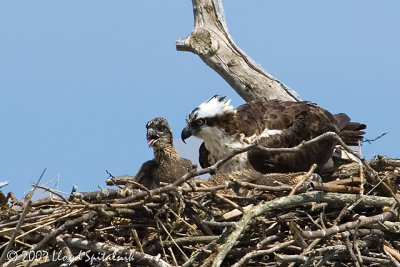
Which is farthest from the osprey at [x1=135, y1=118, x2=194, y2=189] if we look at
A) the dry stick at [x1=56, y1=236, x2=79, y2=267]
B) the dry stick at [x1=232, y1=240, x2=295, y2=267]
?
the dry stick at [x1=232, y1=240, x2=295, y2=267]

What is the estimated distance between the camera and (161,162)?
810 cm

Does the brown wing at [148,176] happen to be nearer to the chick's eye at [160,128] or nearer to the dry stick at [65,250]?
the chick's eye at [160,128]

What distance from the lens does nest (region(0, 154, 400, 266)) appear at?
19.9 ft

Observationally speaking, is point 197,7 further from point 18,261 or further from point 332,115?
point 18,261

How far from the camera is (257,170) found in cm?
778

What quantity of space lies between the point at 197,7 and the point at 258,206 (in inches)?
192

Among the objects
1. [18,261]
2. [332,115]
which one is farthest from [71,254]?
[332,115]

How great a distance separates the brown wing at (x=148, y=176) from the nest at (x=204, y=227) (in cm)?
133

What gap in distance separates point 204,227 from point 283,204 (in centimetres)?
62

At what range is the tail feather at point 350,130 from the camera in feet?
28.7

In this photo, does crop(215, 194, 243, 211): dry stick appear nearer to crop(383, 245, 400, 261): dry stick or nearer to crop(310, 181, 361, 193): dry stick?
crop(310, 181, 361, 193): dry stick

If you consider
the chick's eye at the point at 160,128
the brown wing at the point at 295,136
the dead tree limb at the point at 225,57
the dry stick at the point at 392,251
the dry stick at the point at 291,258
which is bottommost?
the dry stick at the point at 291,258

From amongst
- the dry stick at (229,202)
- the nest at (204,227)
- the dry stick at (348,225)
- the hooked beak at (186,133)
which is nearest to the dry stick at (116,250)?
the nest at (204,227)

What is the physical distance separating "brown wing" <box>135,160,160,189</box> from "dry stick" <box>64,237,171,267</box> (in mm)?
1735
